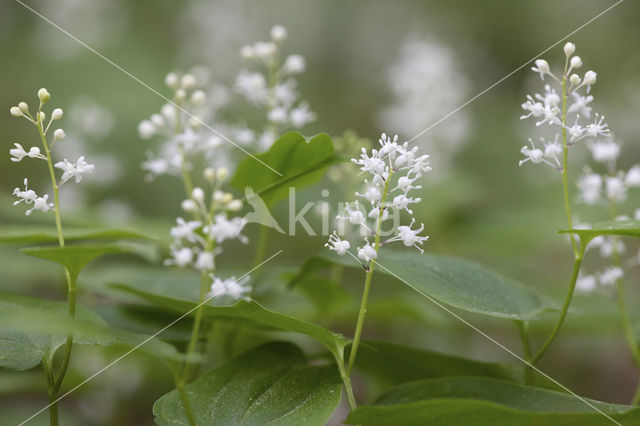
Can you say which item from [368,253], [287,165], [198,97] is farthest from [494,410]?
[198,97]

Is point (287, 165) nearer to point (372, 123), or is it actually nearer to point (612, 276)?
point (612, 276)

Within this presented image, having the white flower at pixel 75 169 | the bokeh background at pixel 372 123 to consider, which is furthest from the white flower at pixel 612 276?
the white flower at pixel 75 169

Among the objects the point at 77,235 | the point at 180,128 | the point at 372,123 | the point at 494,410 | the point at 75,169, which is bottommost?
the point at 494,410

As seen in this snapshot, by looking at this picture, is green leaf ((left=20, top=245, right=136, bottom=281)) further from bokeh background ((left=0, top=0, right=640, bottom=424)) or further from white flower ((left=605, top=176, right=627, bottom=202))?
white flower ((left=605, top=176, right=627, bottom=202))

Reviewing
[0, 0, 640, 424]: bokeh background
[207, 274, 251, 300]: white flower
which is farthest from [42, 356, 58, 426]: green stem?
[0, 0, 640, 424]: bokeh background

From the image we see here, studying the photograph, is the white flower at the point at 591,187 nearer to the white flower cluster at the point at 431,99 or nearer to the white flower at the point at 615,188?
the white flower at the point at 615,188

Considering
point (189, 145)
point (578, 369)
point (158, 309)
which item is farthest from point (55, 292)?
point (578, 369)
